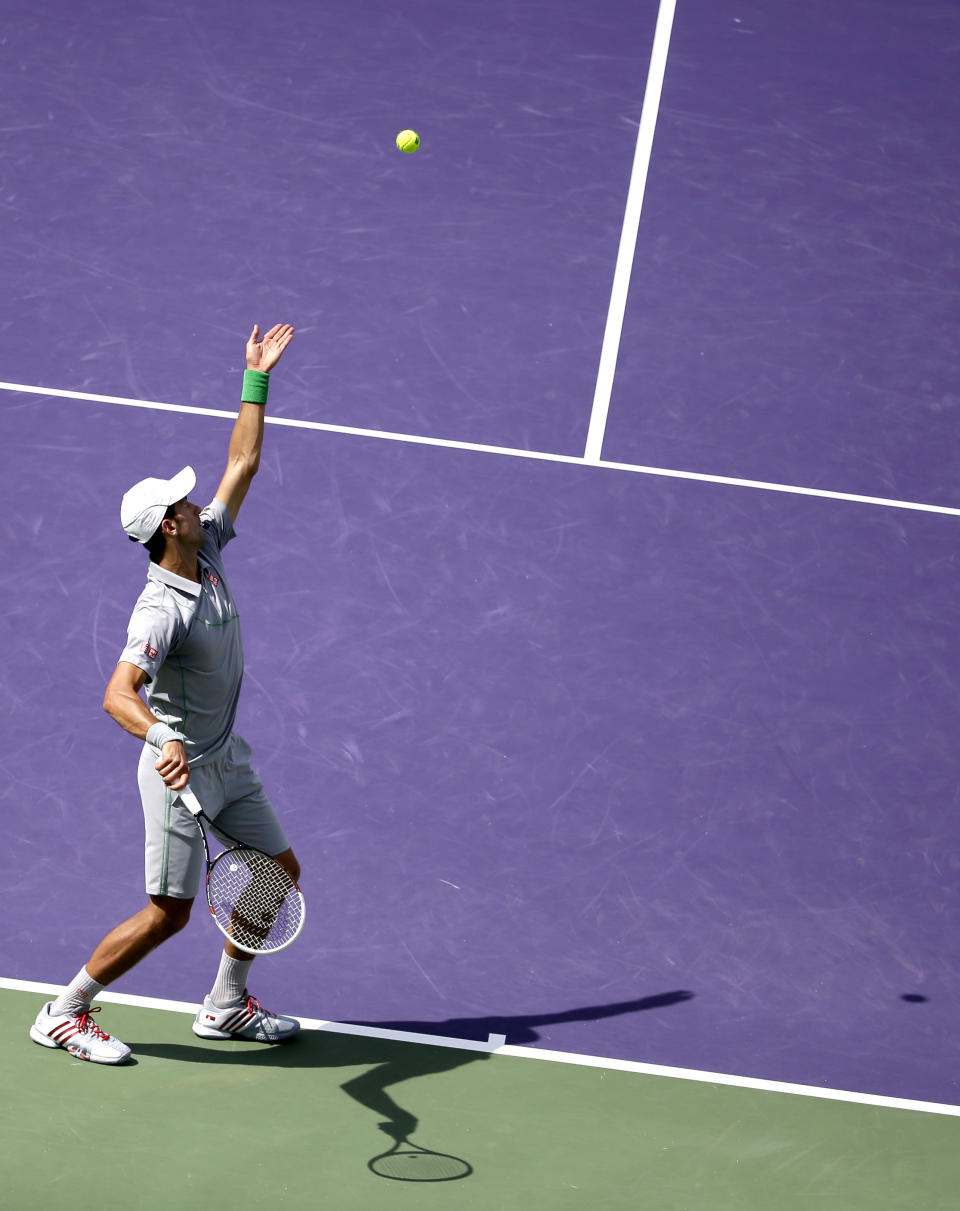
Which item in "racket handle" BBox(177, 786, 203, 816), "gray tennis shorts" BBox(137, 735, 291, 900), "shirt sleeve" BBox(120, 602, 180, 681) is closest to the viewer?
"racket handle" BBox(177, 786, 203, 816)

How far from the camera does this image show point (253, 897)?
5.61 m

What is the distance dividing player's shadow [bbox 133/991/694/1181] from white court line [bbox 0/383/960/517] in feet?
10.5

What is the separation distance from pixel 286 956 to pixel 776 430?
158 inches

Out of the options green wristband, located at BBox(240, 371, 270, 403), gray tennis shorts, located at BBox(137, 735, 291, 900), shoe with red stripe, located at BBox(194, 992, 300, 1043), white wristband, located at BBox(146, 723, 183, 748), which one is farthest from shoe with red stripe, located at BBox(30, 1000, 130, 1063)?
green wristband, located at BBox(240, 371, 270, 403)

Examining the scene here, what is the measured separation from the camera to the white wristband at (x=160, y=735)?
16.7 feet

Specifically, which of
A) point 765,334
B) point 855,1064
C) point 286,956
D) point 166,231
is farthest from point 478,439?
point 855,1064

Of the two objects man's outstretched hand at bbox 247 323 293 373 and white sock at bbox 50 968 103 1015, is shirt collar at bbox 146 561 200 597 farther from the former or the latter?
white sock at bbox 50 968 103 1015

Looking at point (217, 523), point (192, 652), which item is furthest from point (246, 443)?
point (192, 652)

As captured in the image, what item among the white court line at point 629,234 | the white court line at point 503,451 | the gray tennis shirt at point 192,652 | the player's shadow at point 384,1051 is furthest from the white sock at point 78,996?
the white court line at point 629,234

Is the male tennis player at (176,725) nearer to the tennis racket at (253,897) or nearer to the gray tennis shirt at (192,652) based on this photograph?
the gray tennis shirt at (192,652)

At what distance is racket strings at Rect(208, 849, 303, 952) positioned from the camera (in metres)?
5.45

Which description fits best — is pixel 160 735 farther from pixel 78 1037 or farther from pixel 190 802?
pixel 78 1037

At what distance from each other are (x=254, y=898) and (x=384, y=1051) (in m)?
0.84

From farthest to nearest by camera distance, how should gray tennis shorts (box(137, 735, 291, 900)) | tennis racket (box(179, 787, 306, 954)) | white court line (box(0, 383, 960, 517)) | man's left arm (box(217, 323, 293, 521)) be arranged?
white court line (box(0, 383, 960, 517)), man's left arm (box(217, 323, 293, 521)), gray tennis shorts (box(137, 735, 291, 900)), tennis racket (box(179, 787, 306, 954))
